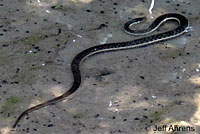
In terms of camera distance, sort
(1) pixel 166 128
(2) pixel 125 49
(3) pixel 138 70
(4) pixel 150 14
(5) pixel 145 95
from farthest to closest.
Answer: (4) pixel 150 14
(2) pixel 125 49
(3) pixel 138 70
(5) pixel 145 95
(1) pixel 166 128

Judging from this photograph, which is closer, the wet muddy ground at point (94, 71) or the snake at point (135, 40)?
the wet muddy ground at point (94, 71)

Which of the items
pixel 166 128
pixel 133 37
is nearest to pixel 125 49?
pixel 133 37

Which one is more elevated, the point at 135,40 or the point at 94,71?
the point at 135,40

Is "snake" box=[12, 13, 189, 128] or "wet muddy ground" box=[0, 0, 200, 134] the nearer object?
"wet muddy ground" box=[0, 0, 200, 134]

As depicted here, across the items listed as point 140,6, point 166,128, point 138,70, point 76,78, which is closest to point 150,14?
point 140,6

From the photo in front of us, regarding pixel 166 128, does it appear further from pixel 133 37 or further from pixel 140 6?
pixel 140 6

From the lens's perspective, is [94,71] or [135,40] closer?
[94,71]

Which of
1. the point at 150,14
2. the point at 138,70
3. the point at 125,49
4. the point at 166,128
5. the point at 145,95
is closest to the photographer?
the point at 166,128

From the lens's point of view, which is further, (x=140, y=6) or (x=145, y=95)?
(x=140, y=6)
